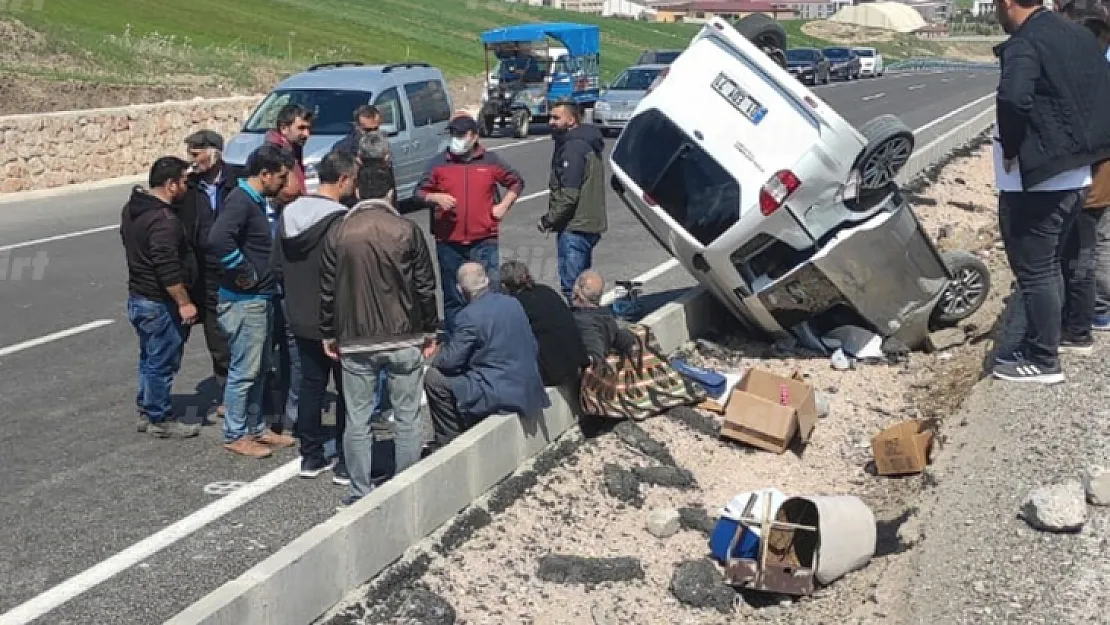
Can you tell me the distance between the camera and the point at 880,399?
32.1 ft

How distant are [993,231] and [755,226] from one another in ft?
24.2

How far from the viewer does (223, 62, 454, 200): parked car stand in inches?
667

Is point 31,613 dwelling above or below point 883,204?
below

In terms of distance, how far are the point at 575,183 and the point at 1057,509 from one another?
479 cm

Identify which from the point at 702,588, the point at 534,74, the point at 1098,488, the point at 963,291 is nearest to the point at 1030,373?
the point at 1098,488

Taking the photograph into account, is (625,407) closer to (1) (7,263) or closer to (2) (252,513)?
(2) (252,513)

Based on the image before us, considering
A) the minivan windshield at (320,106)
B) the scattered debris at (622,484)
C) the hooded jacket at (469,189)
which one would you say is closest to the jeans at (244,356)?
the hooded jacket at (469,189)

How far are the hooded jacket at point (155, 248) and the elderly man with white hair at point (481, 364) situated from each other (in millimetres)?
1637

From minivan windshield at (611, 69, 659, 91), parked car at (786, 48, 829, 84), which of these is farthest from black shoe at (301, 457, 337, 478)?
parked car at (786, 48, 829, 84)

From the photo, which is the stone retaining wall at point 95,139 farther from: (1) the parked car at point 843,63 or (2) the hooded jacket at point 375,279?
(1) the parked car at point 843,63

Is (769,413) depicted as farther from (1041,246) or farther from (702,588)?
(702,588)

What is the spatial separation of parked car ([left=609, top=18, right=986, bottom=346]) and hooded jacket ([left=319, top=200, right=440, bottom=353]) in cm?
347

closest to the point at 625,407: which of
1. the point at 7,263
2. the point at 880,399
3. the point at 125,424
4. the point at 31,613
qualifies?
the point at 880,399

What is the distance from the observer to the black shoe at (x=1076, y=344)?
856cm
